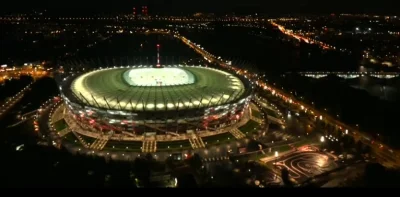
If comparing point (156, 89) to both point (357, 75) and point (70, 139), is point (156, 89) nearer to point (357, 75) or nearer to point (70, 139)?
point (70, 139)

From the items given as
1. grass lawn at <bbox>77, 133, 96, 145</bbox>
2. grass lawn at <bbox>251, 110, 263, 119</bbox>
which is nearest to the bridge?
grass lawn at <bbox>251, 110, 263, 119</bbox>

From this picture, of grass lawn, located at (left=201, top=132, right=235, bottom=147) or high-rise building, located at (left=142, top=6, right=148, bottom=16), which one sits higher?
high-rise building, located at (left=142, top=6, right=148, bottom=16)

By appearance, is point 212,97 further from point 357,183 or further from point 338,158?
point 357,183

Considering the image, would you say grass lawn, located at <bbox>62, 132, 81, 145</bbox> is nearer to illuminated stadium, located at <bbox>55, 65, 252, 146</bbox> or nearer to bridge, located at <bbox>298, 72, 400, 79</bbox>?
illuminated stadium, located at <bbox>55, 65, 252, 146</bbox>

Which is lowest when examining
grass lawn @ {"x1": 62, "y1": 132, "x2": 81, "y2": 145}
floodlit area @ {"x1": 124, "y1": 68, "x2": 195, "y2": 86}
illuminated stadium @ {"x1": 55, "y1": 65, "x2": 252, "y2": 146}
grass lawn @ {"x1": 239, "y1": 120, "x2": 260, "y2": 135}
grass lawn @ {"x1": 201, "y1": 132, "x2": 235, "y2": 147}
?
grass lawn @ {"x1": 62, "y1": 132, "x2": 81, "y2": 145}

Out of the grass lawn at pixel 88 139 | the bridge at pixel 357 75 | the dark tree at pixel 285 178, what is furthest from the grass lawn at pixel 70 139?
the bridge at pixel 357 75

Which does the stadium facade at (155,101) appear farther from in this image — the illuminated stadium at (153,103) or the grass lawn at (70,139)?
the grass lawn at (70,139)
